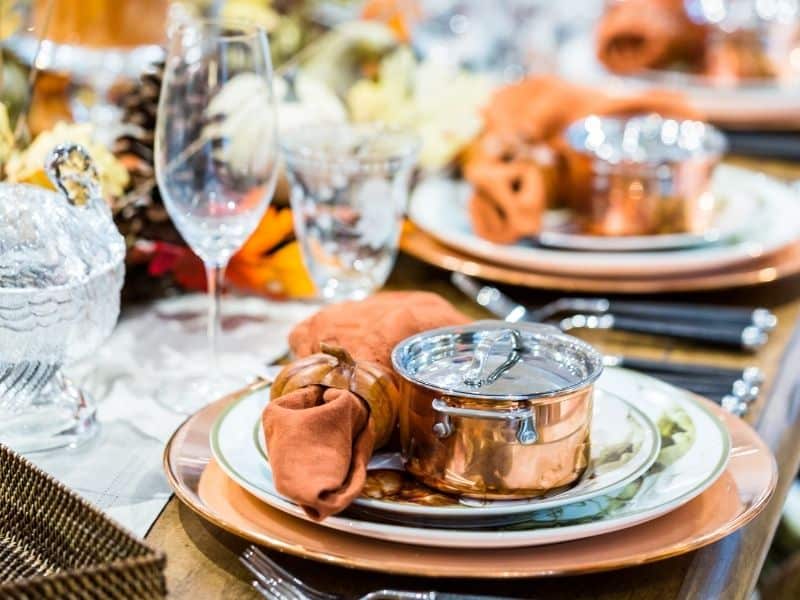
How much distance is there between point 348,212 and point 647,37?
0.92 meters

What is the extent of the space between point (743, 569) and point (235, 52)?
48cm

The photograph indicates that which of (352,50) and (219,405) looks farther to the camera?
(352,50)

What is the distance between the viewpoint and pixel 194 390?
945 millimetres

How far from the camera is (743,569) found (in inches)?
28.7

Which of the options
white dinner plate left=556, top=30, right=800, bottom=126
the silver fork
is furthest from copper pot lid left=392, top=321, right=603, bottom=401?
white dinner plate left=556, top=30, right=800, bottom=126

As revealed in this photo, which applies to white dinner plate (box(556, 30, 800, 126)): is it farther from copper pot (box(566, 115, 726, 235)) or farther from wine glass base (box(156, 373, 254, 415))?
wine glass base (box(156, 373, 254, 415))

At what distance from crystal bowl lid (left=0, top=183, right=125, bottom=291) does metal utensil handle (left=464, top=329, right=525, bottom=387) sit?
9.9 inches

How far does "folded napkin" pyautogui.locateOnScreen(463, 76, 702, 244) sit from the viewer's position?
46.7 inches

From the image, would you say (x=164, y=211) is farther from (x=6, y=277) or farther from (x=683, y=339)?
(x=683, y=339)

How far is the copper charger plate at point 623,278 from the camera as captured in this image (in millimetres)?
1124

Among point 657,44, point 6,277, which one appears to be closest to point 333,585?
point 6,277

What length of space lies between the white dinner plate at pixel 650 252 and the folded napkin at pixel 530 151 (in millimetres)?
27

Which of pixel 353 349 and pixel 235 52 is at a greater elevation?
pixel 235 52

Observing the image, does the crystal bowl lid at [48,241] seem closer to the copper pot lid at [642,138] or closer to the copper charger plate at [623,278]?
the copper charger plate at [623,278]
